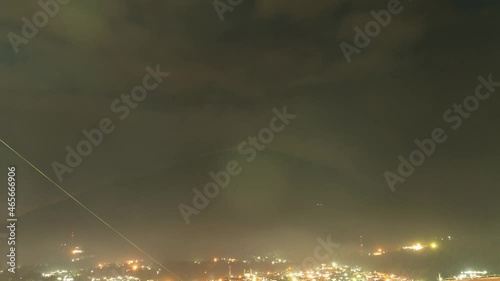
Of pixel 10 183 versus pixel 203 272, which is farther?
pixel 203 272

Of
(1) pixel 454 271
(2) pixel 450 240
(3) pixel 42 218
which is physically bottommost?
(1) pixel 454 271

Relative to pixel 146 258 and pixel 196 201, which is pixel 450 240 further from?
pixel 146 258

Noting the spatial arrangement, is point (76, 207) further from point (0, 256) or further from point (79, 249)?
point (0, 256)

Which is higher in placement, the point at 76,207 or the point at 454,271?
the point at 76,207

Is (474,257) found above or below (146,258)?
below

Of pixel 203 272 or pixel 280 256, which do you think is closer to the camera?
pixel 203 272

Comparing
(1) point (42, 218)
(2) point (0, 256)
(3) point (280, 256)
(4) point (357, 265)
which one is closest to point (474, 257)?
(4) point (357, 265)

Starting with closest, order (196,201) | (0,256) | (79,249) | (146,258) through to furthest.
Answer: (0,256) → (196,201) → (79,249) → (146,258)

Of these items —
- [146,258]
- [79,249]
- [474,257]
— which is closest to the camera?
[474,257]

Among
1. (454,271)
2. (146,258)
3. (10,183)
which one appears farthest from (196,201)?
(146,258)
